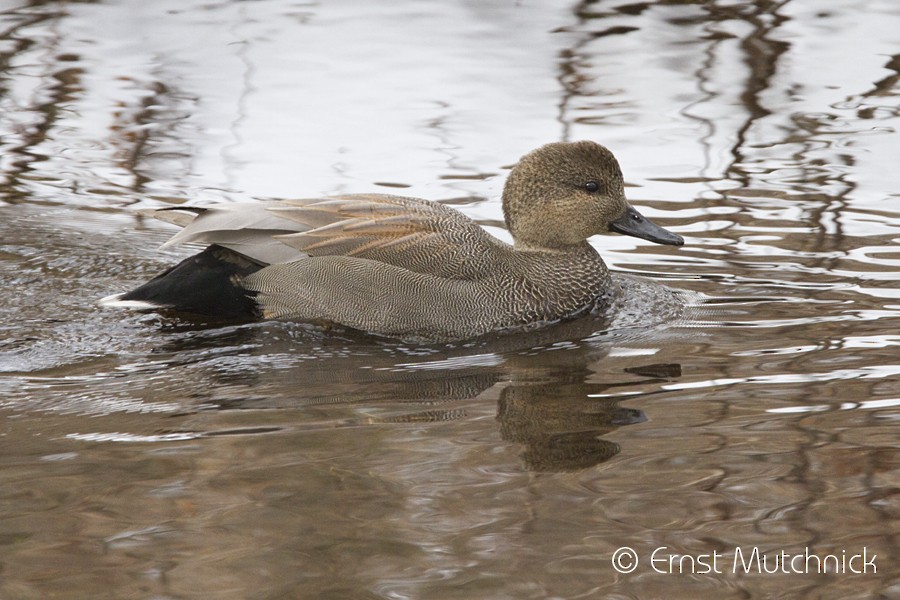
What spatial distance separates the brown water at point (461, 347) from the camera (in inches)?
138

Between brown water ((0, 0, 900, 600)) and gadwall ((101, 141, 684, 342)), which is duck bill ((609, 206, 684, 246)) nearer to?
gadwall ((101, 141, 684, 342))

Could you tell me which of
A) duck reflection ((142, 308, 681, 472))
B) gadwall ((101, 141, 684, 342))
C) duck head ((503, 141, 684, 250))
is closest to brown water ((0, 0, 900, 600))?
duck reflection ((142, 308, 681, 472))

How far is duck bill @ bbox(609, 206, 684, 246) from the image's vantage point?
6.12 m

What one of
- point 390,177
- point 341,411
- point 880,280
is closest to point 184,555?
point 341,411

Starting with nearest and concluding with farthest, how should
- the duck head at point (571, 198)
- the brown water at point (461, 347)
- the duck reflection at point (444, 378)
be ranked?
the brown water at point (461, 347), the duck reflection at point (444, 378), the duck head at point (571, 198)

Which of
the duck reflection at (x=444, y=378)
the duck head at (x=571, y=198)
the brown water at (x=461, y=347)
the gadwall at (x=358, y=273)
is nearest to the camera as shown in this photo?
the brown water at (x=461, y=347)

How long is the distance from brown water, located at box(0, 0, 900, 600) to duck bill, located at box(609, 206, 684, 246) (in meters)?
0.31

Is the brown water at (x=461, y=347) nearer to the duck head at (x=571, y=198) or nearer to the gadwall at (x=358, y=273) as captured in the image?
the gadwall at (x=358, y=273)

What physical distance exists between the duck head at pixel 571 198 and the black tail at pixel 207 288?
1346 millimetres

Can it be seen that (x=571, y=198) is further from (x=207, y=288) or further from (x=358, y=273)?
(x=207, y=288)

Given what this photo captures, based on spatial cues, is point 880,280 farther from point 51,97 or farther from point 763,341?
point 51,97

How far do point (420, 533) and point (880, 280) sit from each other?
3319 millimetres

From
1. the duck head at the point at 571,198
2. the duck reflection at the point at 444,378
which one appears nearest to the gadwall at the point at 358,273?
the duck reflection at the point at 444,378

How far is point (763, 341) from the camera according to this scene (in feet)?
17.6
